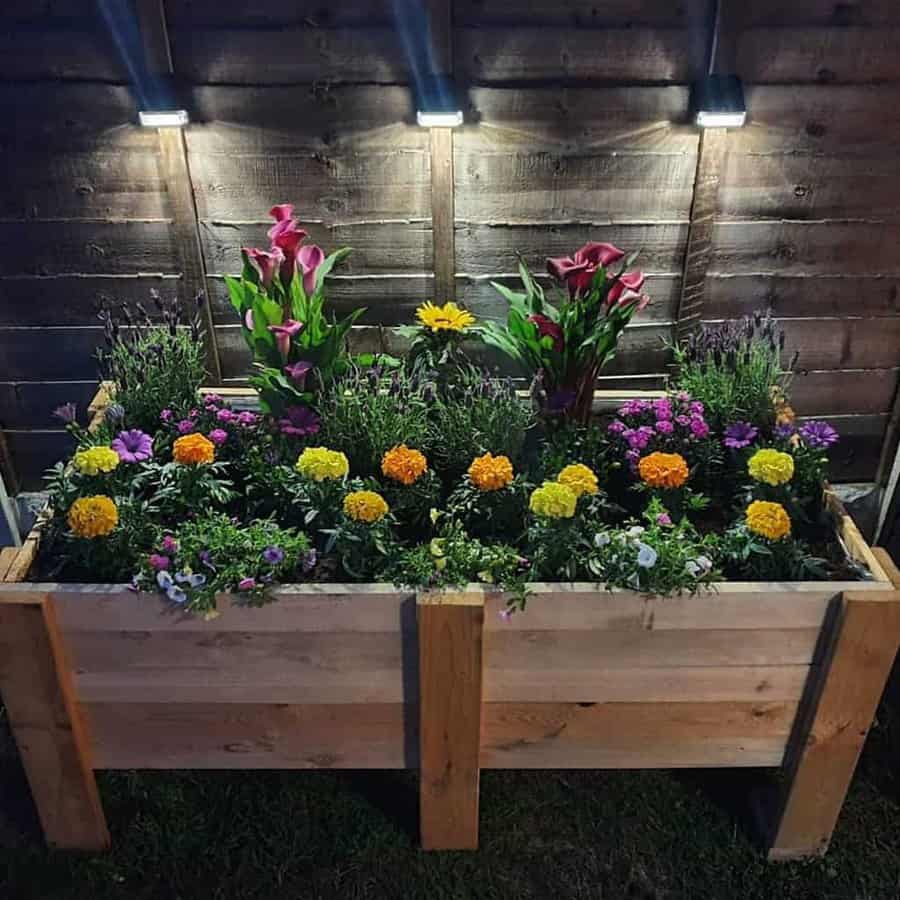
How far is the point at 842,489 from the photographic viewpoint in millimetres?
3152

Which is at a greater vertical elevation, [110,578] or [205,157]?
[205,157]

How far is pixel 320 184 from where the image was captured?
262 centimetres

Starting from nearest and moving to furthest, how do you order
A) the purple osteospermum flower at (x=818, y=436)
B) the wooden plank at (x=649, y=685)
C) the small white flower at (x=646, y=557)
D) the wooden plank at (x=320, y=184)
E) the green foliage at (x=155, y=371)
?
the small white flower at (x=646, y=557) → the wooden plank at (x=649, y=685) → the purple osteospermum flower at (x=818, y=436) → the green foliage at (x=155, y=371) → the wooden plank at (x=320, y=184)

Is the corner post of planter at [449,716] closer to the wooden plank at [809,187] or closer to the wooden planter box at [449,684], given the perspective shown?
the wooden planter box at [449,684]

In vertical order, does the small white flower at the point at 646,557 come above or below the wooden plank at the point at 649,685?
above

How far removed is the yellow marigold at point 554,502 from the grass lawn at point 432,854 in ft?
2.81

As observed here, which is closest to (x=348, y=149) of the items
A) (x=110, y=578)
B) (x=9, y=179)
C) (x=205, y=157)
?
(x=205, y=157)

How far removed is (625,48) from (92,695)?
6.89 ft

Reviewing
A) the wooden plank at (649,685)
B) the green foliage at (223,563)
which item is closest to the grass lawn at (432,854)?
the wooden plank at (649,685)

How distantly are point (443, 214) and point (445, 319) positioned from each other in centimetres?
33

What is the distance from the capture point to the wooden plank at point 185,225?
2.54 metres

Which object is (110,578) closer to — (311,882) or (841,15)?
(311,882)

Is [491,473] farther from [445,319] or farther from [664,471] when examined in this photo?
[445,319]

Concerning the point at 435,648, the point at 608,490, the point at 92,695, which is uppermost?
A: the point at 608,490
